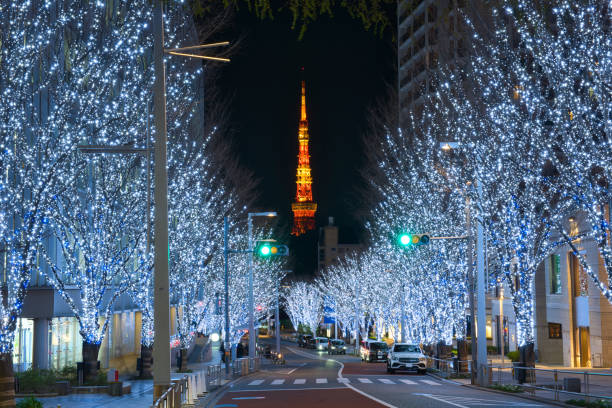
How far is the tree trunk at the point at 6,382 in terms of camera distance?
15703mm

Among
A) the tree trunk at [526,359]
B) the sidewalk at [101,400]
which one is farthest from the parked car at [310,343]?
the sidewalk at [101,400]

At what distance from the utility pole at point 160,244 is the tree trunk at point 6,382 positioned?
17.5 ft

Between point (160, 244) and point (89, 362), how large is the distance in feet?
44.7

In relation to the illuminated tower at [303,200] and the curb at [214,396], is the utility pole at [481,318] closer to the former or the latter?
the curb at [214,396]

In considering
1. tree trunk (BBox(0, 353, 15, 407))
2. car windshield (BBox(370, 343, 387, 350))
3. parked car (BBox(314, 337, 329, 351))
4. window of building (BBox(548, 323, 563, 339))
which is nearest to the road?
tree trunk (BBox(0, 353, 15, 407))

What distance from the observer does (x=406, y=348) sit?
37.1 metres

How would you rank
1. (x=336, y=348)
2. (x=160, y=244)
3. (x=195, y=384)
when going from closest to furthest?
1. (x=160, y=244)
2. (x=195, y=384)
3. (x=336, y=348)

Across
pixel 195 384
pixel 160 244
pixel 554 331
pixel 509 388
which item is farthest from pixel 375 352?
pixel 160 244

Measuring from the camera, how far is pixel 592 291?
34.0 m

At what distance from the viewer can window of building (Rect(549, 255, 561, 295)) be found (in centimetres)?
3859

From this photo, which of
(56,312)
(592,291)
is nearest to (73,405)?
(56,312)

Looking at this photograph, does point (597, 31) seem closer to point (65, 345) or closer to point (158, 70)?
point (158, 70)

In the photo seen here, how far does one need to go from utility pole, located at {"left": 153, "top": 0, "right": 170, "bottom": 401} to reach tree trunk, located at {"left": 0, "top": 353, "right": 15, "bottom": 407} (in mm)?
5337

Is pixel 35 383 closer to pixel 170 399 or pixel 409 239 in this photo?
pixel 170 399
